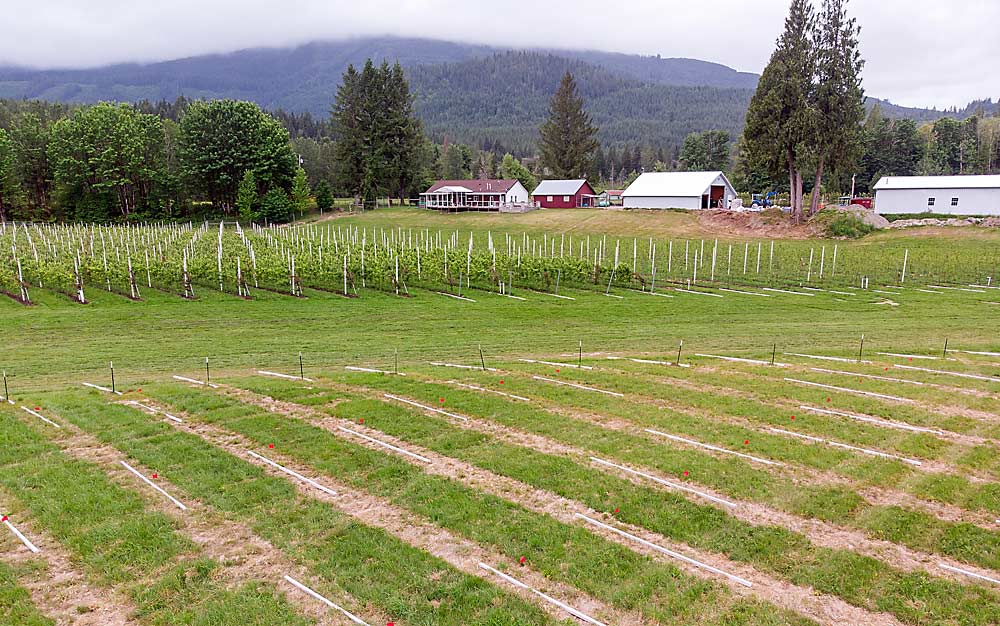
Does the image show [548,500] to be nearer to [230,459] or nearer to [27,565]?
[230,459]

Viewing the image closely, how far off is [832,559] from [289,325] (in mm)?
18533

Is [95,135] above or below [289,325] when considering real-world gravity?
above

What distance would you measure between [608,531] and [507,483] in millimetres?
1874

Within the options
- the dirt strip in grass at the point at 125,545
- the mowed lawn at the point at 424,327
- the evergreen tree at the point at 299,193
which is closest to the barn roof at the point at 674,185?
the evergreen tree at the point at 299,193

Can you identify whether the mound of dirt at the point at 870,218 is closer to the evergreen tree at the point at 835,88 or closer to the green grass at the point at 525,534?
the evergreen tree at the point at 835,88

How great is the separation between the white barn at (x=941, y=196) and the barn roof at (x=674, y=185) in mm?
15057

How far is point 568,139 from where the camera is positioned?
3273 inches


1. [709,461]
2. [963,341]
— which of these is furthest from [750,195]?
[709,461]

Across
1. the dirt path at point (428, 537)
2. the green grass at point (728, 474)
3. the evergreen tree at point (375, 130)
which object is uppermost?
the evergreen tree at point (375, 130)

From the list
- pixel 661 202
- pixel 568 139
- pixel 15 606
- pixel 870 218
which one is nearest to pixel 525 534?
pixel 15 606

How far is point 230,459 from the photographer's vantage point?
10.8 metres

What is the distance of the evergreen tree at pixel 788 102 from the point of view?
46.2m

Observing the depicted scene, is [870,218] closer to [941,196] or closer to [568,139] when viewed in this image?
[941,196]

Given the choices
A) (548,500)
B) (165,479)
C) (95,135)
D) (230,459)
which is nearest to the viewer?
(548,500)
